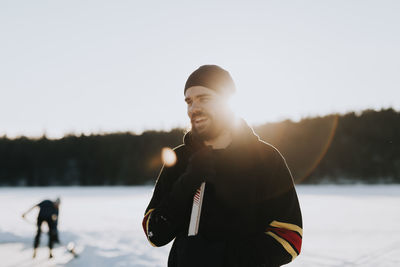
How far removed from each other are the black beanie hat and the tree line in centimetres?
2949

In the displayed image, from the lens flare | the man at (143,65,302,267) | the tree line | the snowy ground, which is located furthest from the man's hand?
the tree line

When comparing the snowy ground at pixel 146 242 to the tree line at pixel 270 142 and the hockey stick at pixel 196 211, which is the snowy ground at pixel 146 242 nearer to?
the hockey stick at pixel 196 211

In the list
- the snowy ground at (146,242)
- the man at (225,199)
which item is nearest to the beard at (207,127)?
the man at (225,199)

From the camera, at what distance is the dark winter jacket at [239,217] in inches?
56.8

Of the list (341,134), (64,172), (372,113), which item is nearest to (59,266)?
(341,134)

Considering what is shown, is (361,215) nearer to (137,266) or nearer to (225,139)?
(137,266)

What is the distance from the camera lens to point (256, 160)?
5.19 feet

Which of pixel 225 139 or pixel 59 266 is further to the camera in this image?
pixel 59 266

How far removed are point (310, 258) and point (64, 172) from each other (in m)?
37.6

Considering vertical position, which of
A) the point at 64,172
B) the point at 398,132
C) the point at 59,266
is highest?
the point at 398,132

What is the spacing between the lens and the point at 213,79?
1.59 m

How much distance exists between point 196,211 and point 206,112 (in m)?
0.42

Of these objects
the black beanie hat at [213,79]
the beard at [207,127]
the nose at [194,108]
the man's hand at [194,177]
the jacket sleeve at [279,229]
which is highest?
the black beanie hat at [213,79]

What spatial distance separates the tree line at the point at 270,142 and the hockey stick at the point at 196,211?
29660 mm
